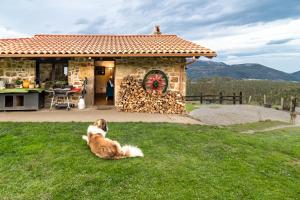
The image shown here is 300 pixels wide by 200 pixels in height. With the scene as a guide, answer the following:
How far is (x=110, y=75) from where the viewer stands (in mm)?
20812

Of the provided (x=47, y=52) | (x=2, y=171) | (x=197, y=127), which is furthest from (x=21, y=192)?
(x=47, y=52)

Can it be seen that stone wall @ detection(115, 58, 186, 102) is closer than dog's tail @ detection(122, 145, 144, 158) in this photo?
No

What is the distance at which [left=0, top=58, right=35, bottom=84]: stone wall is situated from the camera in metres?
14.3

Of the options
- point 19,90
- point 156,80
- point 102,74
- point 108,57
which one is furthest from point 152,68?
point 102,74

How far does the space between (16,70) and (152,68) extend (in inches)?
256

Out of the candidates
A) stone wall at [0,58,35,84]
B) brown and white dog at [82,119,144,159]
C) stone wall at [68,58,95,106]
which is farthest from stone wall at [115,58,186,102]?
brown and white dog at [82,119,144,159]

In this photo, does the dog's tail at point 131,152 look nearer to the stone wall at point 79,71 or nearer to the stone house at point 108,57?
the stone house at point 108,57

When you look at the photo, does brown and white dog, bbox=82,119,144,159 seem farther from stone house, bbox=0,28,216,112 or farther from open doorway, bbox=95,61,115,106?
open doorway, bbox=95,61,115,106

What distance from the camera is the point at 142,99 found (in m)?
13.9

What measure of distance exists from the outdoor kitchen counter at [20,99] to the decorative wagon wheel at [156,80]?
4.85m

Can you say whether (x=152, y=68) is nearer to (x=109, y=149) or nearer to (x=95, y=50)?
(x=95, y=50)

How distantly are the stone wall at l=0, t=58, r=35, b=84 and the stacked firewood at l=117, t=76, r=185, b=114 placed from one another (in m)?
4.49

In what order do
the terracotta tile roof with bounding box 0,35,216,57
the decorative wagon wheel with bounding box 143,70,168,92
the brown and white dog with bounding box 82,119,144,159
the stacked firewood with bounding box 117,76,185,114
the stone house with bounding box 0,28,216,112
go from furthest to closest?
1. the decorative wagon wheel with bounding box 143,70,168,92
2. the stacked firewood with bounding box 117,76,185,114
3. the stone house with bounding box 0,28,216,112
4. the terracotta tile roof with bounding box 0,35,216,57
5. the brown and white dog with bounding box 82,119,144,159

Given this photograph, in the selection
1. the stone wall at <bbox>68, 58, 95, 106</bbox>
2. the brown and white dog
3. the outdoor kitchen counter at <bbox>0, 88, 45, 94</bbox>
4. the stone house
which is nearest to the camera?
the brown and white dog
